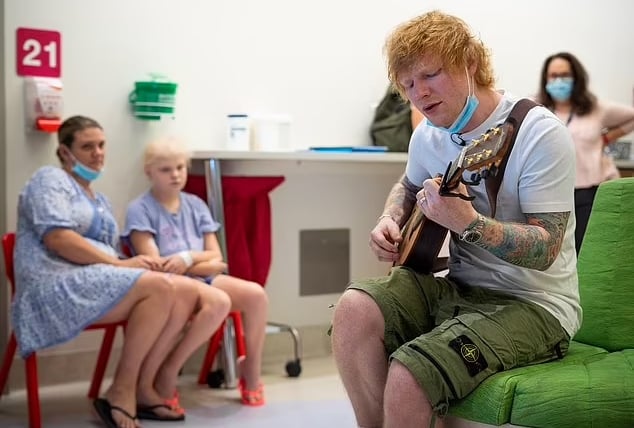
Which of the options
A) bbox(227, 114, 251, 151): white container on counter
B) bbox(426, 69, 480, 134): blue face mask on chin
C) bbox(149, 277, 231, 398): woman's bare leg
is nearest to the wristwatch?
bbox(426, 69, 480, 134): blue face mask on chin

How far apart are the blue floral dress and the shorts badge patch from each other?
163cm

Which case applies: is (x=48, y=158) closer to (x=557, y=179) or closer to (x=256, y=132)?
(x=256, y=132)

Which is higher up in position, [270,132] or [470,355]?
[270,132]

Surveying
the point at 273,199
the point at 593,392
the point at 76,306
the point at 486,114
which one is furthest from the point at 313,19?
the point at 593,392

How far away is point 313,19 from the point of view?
14.6ft

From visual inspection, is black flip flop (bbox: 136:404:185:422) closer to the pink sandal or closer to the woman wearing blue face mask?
the pink sandal

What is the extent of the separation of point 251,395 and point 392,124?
1.49 meters

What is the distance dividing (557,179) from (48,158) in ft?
7.78

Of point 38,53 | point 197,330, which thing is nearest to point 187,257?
point 197,330

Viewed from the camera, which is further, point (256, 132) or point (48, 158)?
point (256, 132)

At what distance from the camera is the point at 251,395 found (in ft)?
12.0

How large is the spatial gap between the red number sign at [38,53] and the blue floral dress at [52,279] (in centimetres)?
54

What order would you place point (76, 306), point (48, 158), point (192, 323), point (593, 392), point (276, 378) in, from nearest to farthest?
point (593, 392)
point (76, 306)
point (192, 323)
point (48, 158)
point (276, 378)

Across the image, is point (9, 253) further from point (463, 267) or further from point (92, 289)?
point (463, 267)
